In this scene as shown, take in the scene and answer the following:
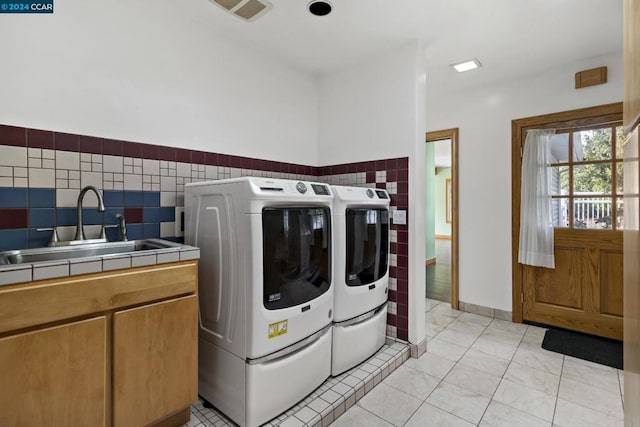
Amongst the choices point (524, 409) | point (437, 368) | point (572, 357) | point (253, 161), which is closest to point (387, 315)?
point (437, 368)

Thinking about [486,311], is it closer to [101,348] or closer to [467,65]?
[467,65]

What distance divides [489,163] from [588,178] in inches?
32.8

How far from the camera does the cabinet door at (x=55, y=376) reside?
1.03m

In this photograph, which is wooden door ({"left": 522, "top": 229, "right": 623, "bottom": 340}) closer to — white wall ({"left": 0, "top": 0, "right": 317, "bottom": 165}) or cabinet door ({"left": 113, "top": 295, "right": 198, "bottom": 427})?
white wall ({"left": 0, "top": 0, "right": 317, "bottom": 165})

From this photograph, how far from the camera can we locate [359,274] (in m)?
2.19

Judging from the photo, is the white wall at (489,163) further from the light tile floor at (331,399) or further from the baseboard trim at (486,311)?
the light tile floor at (331,399)

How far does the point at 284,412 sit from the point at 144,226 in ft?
4.61

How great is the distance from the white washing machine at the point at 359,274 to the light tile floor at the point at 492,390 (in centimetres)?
29

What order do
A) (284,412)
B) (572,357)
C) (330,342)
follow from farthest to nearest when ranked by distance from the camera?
(572,357)
(330,342)
(284,412)

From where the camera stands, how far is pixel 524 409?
1.82 meters

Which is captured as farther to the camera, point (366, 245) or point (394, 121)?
point (394, 121)

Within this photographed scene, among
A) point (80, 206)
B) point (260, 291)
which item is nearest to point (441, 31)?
point (260, 291)

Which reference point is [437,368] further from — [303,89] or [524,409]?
[303,89]

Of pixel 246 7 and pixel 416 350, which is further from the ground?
pixel 246 7
